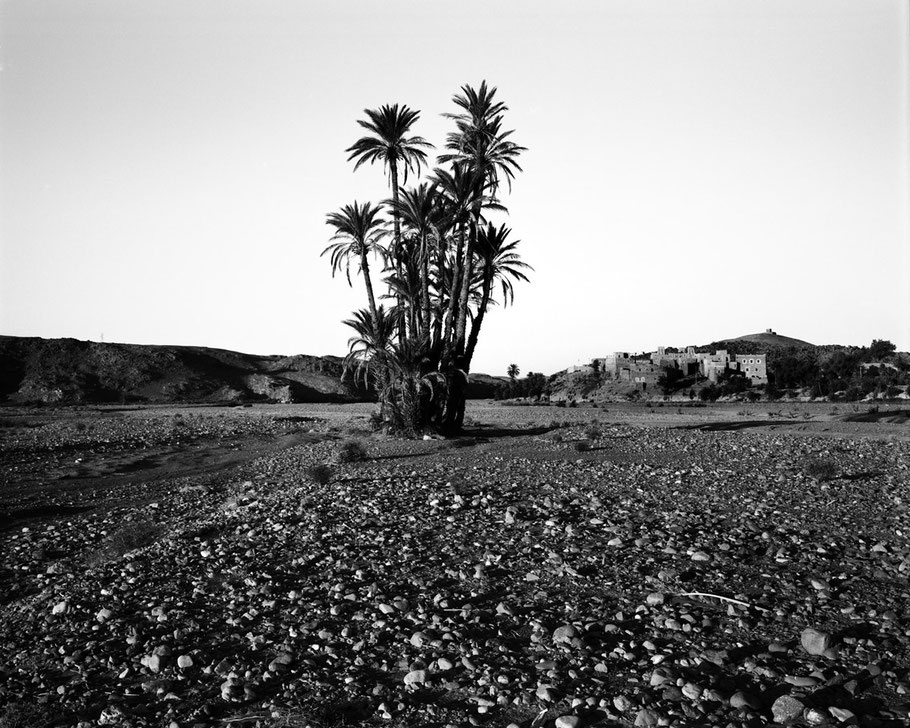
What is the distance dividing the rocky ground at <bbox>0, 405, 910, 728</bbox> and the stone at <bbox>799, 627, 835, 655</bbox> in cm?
3

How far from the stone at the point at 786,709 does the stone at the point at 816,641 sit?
1.14 metres

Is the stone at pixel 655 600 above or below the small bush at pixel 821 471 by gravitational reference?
below

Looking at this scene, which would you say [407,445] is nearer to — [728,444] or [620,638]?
[728,444]

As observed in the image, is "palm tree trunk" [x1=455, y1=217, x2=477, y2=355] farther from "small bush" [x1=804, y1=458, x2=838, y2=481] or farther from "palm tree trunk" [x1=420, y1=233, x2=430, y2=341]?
"small bush" [x1=804, y1=458, x2=838, y2=481]

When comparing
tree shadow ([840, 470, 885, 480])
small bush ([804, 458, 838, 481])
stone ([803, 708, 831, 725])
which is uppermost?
small bush ([804, 458, 838, 481])

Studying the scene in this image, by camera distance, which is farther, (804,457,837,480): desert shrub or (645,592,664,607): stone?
(804,457,837,480): desert shrub

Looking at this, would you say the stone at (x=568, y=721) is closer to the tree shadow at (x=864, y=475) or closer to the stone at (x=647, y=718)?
the stone at (x=647, y=718)

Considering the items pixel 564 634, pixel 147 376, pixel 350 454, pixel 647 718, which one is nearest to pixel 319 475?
pixel 350 454

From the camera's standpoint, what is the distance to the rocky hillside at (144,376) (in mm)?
75688

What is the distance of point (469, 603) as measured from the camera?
7645 millimetres

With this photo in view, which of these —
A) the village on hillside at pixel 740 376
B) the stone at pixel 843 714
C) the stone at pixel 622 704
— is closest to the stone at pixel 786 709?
the stone at pixel 843 714

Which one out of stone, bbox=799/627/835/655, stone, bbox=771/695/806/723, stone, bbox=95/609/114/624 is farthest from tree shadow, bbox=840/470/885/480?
stone, bbox=95/609/114/624

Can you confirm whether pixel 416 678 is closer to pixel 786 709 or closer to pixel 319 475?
pixel 786 709

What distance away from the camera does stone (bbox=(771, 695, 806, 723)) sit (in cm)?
508
